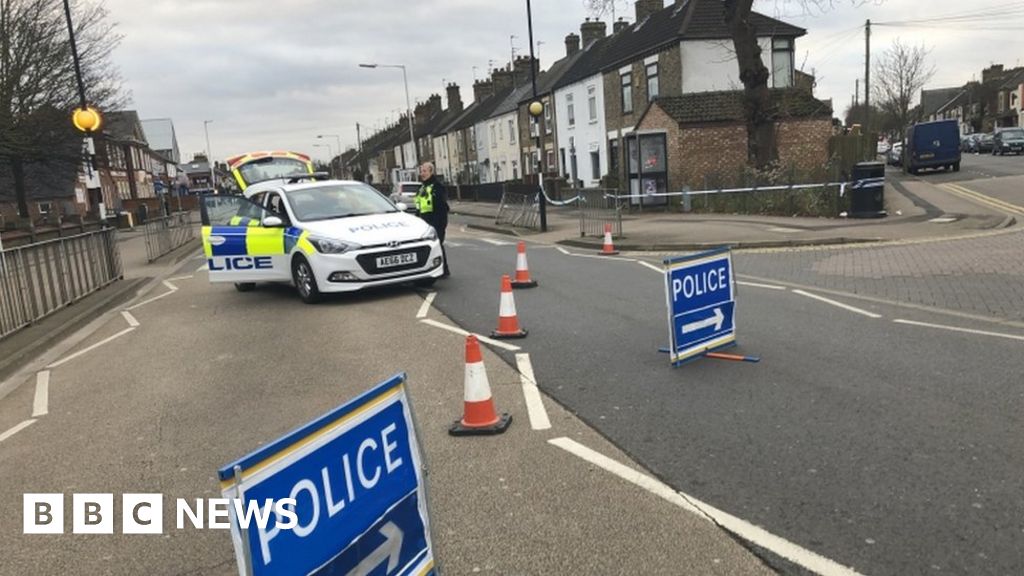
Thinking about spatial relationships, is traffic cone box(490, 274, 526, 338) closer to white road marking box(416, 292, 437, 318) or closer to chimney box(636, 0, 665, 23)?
white road marking box(416, 292, 437, 318)

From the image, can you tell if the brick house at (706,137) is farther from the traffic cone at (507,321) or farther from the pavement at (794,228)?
the traffic cone at (507,321)

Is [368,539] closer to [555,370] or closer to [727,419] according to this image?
[727,419]

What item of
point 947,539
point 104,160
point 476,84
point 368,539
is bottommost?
point 947,539

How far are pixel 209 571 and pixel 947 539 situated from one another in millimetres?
3290

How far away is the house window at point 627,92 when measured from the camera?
109 ft

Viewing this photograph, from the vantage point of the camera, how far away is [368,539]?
2471mm

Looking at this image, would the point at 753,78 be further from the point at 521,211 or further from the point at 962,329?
the point at 962,329

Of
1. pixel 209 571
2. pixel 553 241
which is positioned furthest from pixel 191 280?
pixel 209 571

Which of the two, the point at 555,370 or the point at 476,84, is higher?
the point at 476,84

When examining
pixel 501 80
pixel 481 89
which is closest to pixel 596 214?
pixel 501 80

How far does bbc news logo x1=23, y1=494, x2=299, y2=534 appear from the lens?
12.7 ft

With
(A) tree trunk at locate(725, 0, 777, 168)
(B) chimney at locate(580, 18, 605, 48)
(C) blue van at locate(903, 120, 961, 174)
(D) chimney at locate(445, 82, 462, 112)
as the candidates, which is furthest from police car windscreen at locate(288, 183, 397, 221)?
(D) chimney at locate(445, 82, 462, 112)

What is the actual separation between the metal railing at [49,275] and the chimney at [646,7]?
3058 cm

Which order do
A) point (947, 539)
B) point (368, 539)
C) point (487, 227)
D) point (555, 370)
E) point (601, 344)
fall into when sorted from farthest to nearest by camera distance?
point (487, 227)
point (601, 344)
point (555, 370)
point (947, 539)
point (368, 539)
